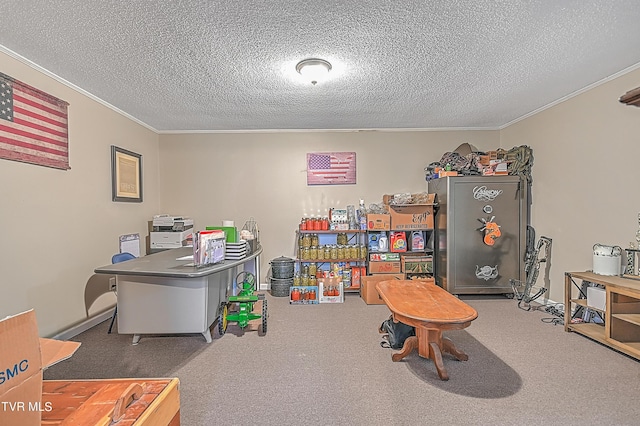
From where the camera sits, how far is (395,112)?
450cm

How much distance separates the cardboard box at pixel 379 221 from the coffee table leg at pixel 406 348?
2.25 metres

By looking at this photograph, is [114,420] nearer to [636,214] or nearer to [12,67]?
[12,67]

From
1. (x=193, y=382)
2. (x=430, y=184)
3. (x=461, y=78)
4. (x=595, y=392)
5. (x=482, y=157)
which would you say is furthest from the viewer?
(x=430, y=184)

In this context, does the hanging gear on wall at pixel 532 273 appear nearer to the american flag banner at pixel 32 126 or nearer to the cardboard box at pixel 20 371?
the cardboard box at pixel 20 371

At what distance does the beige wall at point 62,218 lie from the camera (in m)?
2.75

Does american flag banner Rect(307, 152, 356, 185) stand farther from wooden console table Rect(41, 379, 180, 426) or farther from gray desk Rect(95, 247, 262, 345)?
wooden console table Rect(41, 379, 180, 426)

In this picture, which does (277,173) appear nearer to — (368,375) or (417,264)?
(417,264)

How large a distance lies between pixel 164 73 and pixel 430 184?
4.01 m

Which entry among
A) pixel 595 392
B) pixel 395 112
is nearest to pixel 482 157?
pixel 395 112

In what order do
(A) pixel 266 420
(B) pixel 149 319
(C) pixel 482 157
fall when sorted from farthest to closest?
(C) pixel 482 157 → (B) pixel 149 319 → (A) pixel 266 420

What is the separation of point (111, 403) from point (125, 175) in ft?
13.6

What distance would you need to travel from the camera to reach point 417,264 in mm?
4824

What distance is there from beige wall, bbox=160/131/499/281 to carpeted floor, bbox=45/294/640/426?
217cm

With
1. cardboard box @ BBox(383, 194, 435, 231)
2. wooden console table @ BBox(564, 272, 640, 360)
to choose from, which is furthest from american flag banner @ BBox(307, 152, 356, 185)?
wooden console table @ BBox(564, 272, 640, 360)
